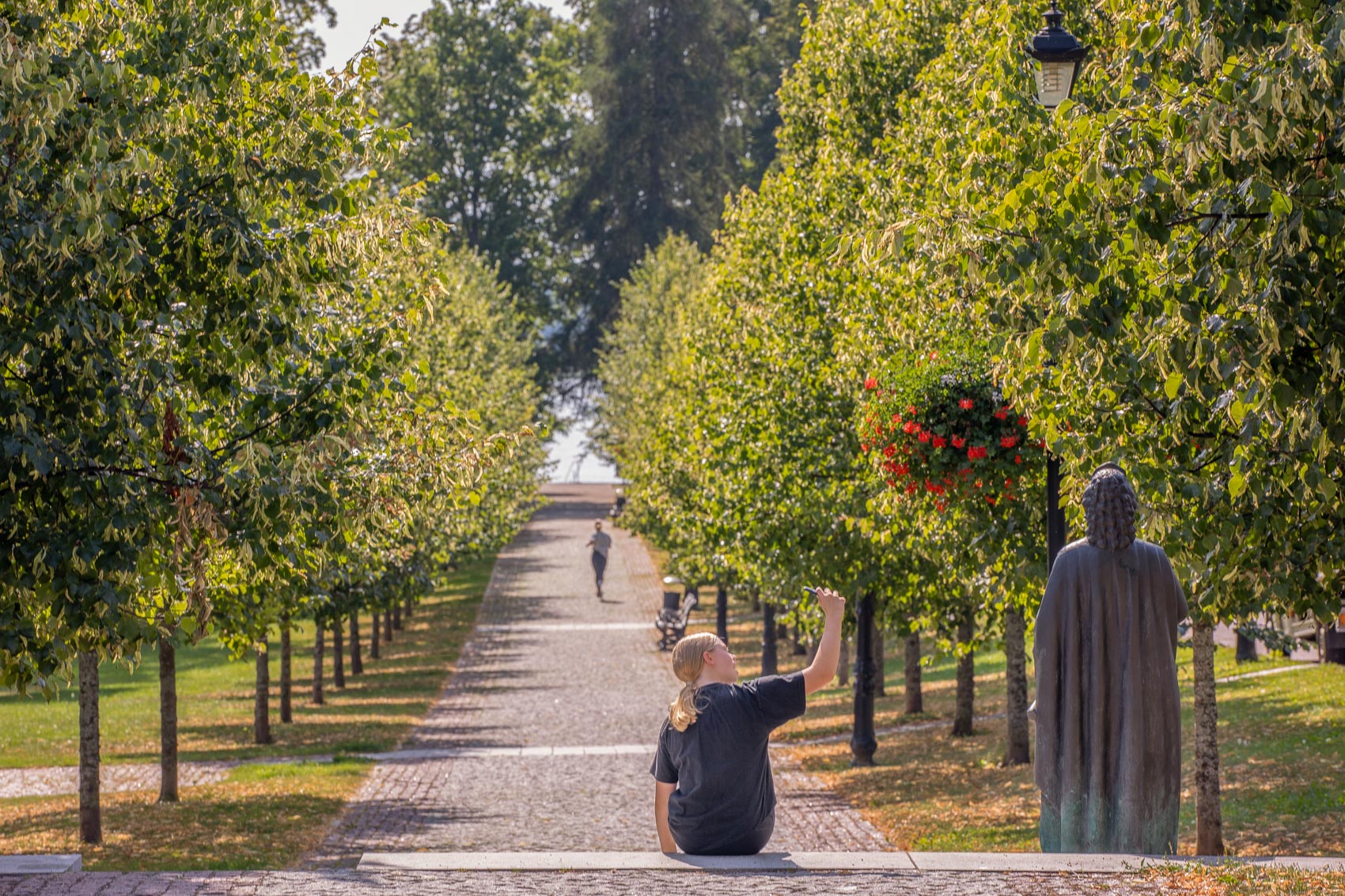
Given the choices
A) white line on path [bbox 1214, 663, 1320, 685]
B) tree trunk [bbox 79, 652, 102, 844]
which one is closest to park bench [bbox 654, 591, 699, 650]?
white line on path [bbox 1214, 663, 1320, 685]

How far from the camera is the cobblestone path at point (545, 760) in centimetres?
1466

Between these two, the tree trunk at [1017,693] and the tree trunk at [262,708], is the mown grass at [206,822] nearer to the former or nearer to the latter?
the tree trunk at [262,708]

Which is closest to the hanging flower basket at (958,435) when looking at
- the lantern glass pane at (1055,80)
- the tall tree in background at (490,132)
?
the lantern glass pane at (1055,80)

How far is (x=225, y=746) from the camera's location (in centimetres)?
2348

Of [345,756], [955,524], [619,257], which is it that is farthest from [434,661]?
[619,257]

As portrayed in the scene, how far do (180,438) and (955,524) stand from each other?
6.96 m

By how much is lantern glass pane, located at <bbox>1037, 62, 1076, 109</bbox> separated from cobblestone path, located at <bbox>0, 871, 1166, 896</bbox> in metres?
5.11

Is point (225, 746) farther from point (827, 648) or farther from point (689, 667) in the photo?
point (827, 648)

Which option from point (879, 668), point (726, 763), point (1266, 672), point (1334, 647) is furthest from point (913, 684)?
point (726, 763)

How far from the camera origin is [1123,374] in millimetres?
8109

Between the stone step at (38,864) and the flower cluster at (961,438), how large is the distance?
685cm

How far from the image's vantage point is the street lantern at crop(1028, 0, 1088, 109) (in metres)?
10.4

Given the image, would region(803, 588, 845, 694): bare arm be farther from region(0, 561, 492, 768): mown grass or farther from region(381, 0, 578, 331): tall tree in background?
region(381, 0, 578, 331): tall tree in background

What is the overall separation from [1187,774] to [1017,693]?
91.5 inches
